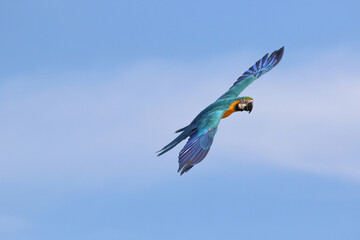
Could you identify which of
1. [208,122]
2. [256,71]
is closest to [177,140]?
[208,122]

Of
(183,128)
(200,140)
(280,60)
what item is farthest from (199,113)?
(280,60)

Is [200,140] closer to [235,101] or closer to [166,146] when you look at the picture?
[166,146]

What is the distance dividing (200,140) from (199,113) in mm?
2582

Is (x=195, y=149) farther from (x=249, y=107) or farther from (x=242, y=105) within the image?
(x=249, y=107)

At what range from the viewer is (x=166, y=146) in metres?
20.6

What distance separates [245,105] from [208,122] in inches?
124

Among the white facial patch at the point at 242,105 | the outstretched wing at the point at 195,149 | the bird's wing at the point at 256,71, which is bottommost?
the outstretched wing at the point at 195,149

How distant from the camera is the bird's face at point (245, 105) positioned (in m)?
22.9

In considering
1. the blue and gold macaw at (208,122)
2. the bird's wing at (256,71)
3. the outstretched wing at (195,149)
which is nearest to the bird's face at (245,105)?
the blue and gold macaw at (208,122)

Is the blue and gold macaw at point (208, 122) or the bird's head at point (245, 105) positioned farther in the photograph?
the bird's head at point (245, 105)

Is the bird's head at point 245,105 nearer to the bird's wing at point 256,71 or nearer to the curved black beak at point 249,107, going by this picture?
the curved black beak at point 249,107

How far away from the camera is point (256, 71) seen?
1062 inches

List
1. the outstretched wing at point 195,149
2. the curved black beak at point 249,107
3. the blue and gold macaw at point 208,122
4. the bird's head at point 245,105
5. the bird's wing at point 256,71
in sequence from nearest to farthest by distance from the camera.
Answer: the outstretched wing at point 195,149 → the blue and gold macaw at point 208,122 → the bird's head at point 245,105 → the curved black beak at point 249,107 → the bird's wing at point 256,71

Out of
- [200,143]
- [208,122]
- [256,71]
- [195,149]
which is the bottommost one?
[195,149]
